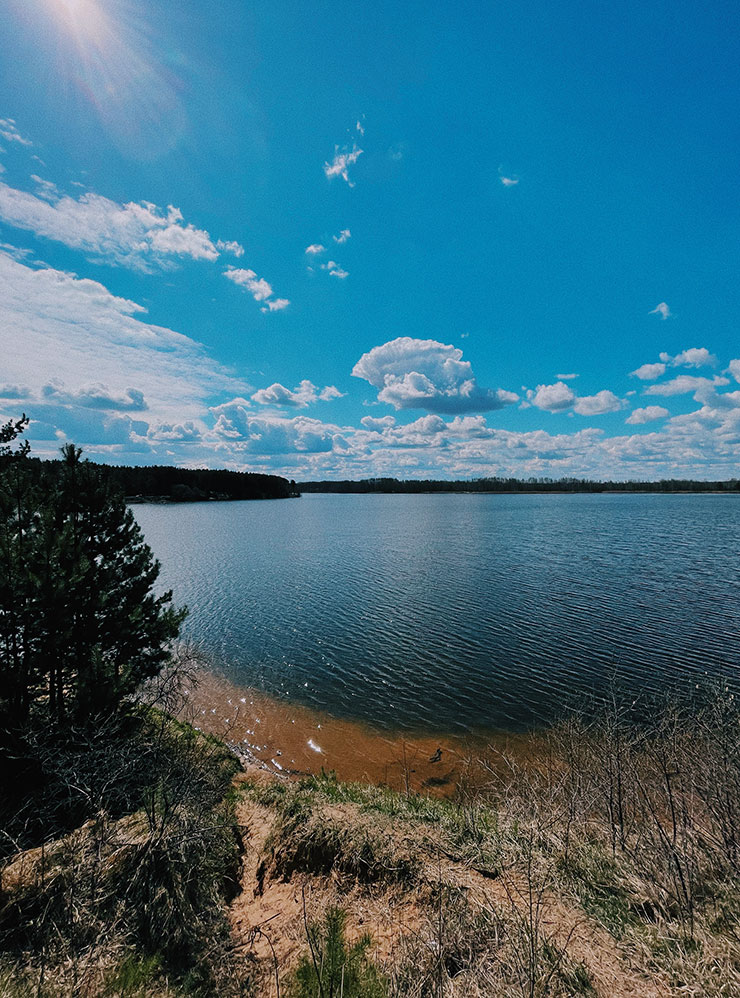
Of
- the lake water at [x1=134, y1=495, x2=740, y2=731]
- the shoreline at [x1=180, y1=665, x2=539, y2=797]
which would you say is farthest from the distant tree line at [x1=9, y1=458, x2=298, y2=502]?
the shoreline at [x1=180, y1=665, x2=539, y2=797]

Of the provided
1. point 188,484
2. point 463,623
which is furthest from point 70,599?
point 188,484

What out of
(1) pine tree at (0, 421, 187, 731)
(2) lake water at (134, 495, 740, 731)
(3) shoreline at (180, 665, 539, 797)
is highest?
(1) pine tree at (0, 421, 187, 731)

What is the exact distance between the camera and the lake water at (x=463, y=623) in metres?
17.5

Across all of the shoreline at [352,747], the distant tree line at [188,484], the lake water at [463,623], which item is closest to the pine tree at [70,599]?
the shoreline at [352,747]

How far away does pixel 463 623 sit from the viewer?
24.8 meters

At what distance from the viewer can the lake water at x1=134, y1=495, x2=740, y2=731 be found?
57.4 ft

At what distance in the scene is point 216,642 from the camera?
23.8m

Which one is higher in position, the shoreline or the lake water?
the lake water

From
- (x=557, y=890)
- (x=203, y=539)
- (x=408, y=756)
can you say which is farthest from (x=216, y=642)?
(x=203, y=539)

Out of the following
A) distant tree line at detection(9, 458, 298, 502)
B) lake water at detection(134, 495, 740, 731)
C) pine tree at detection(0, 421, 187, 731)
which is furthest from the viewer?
distant tree line at detection(9, 458, 298, 502)

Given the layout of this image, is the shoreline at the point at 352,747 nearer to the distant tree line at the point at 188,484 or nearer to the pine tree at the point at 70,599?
the pine tree at the point at 70,599

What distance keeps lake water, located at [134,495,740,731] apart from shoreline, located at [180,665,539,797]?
0.78 m

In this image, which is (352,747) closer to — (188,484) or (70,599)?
(70,599)

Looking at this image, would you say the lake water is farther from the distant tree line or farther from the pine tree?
the distant tree line
